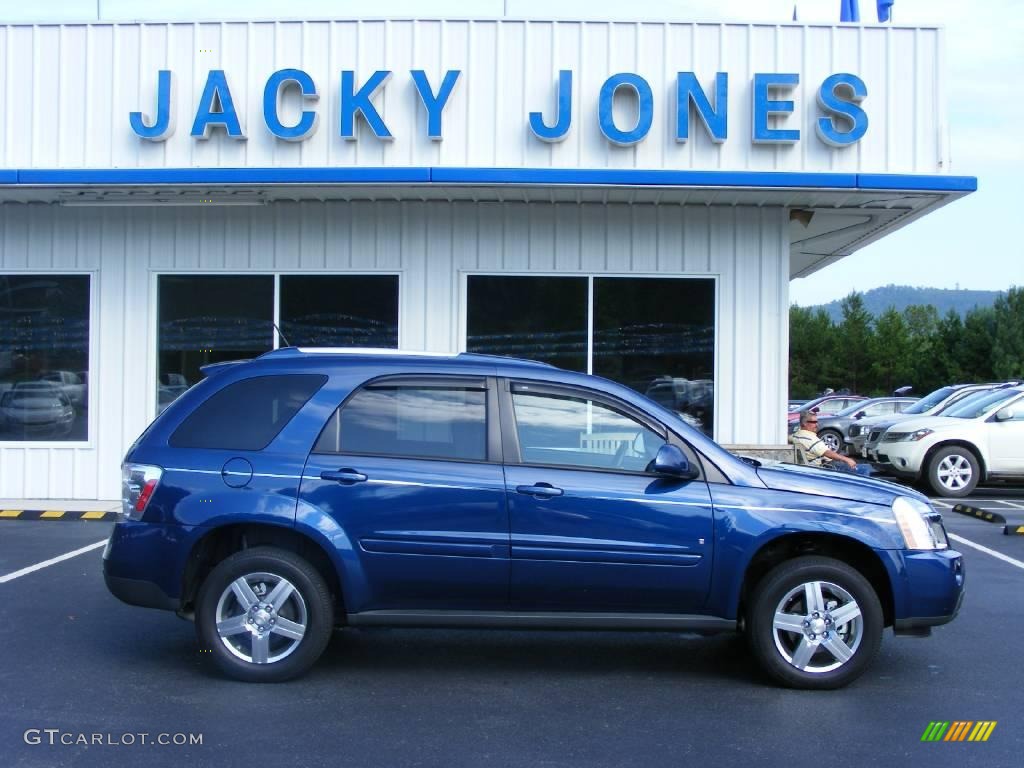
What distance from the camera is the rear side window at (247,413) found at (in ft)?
19.9

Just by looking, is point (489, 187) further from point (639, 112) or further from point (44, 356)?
point (44, 356)

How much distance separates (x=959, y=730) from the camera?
5434mm

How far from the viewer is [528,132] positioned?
12273 millimetres

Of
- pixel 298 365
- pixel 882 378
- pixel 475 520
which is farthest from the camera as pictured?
pixel 882 378

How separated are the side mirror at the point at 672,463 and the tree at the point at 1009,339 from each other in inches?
2149

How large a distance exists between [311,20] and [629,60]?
357 cm

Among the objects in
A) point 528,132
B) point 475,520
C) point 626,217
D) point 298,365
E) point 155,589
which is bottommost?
point 155,589

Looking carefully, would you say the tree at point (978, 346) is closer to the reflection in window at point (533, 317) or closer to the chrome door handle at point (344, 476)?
the reflection in window at point (533, 317)

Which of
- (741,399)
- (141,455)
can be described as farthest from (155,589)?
(741,399)

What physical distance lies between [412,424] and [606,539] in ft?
4.04

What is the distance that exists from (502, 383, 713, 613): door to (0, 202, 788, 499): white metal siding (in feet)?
22.6

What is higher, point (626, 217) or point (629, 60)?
point (629, 60)

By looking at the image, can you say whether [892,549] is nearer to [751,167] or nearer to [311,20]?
[751,167]

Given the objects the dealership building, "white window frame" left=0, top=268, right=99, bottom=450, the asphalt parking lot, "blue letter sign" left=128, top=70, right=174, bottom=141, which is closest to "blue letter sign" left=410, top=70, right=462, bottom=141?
the dealership building
